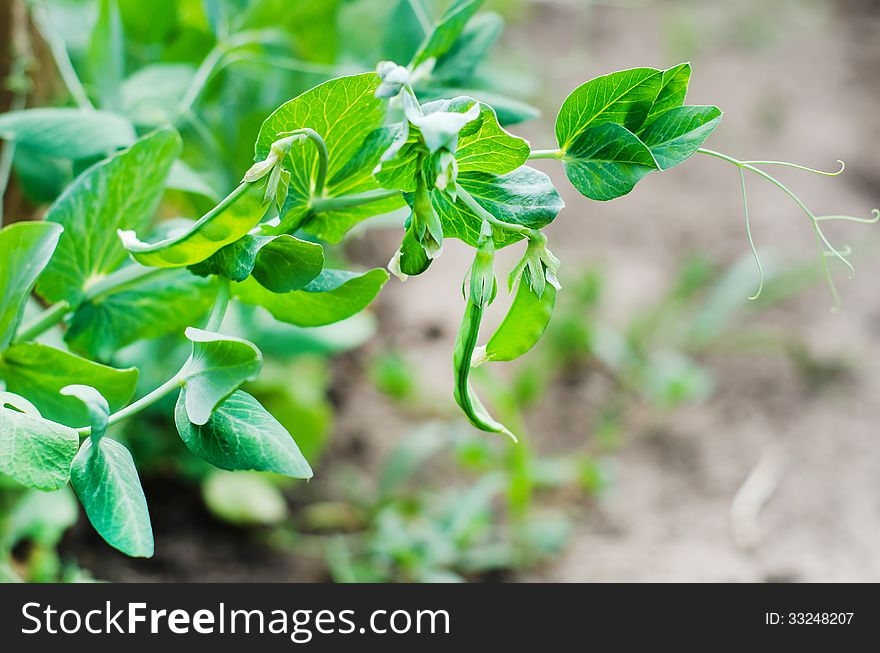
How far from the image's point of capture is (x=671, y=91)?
0.25 meters

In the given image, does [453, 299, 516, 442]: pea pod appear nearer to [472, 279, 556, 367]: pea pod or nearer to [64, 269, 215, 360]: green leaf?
[472, 279, 556, 367]: pea pod

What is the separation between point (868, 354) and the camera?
38.0 inches

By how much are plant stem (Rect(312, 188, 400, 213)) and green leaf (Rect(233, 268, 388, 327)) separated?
0.02 meters

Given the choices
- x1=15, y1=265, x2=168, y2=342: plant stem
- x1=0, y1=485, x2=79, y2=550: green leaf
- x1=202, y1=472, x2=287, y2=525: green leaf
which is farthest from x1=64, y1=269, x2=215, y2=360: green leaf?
x1=202, y1=472, x2=287, y2=525: green leaf

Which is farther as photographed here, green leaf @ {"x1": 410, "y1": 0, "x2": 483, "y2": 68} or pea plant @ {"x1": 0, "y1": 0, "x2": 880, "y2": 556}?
green leaf @ {"x1": 410, "y1": 0, "x2": 483, "y2": 68}

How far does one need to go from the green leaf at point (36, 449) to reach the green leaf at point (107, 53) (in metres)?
0.24

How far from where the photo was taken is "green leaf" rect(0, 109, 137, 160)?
0.38m

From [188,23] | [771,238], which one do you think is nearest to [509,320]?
[188,23]

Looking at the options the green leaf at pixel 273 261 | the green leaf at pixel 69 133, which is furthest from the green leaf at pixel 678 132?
the green leaf at pixel 69 133

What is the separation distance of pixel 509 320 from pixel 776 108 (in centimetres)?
122

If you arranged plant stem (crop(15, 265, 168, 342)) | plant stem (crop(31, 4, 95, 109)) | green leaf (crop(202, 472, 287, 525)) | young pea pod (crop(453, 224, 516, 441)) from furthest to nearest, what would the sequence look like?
1. green leaf (crop(202, 472, 287, 525))
2. plant stem (crop(31, 4, 95, 109))
3. plant stem (crop(15, 265, 168, 342))
4. young pea pod (crop(453, 224, 516, 441))

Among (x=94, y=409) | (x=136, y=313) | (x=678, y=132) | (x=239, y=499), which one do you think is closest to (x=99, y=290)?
(x=136, y=313)

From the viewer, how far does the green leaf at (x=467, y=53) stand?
1.31 feet
